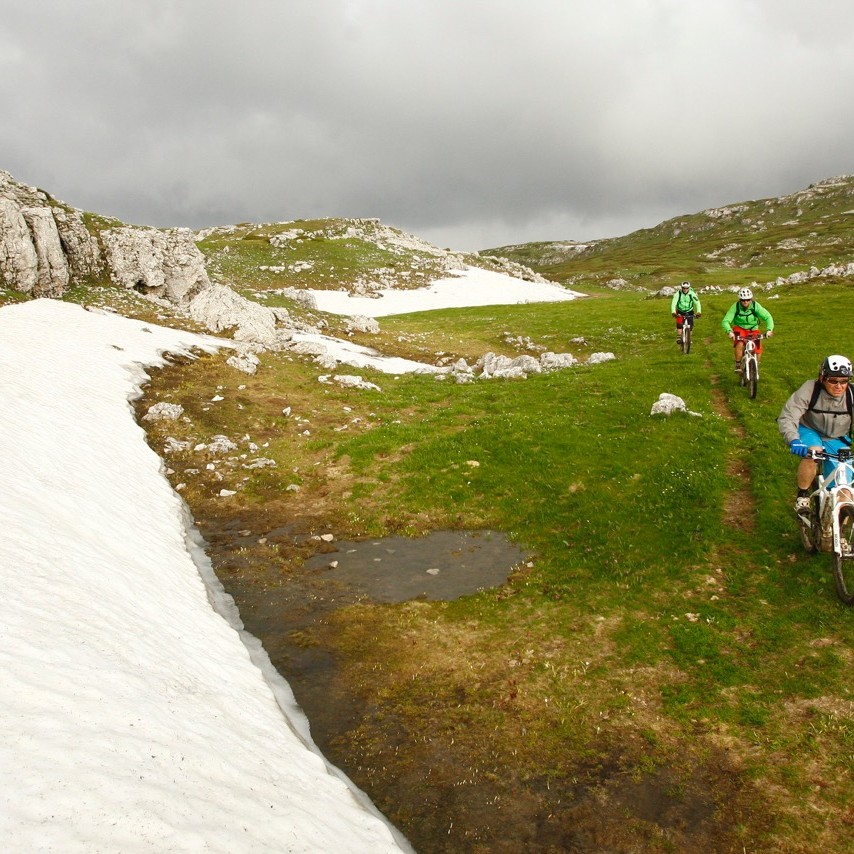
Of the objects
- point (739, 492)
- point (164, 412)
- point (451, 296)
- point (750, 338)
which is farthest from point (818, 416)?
point (451, 296)

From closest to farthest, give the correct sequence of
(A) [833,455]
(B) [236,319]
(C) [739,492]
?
(A) [833,455] → (C) [739,492] → (B) [236,319]

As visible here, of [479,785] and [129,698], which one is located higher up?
[129,698]

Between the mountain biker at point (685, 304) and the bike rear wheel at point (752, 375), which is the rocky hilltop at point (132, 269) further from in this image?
the bike rear wheel at point (752, 375)

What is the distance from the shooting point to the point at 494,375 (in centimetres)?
3256

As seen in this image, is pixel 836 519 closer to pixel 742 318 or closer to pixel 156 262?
pixel 742 318

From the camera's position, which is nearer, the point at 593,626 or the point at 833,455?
the point at 593,626

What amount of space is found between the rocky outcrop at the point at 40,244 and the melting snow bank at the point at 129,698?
26.8m

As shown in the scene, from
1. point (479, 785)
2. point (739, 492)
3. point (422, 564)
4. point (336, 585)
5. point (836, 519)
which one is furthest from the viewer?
point (739, 492)

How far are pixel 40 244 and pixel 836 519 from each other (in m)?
46.1

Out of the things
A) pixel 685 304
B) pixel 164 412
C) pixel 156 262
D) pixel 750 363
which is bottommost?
pixel 164 412

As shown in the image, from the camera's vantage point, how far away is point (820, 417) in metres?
11.4

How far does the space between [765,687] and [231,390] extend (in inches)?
939

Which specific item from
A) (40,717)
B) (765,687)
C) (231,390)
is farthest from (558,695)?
(231,390)

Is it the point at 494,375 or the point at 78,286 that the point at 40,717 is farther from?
the point at 78,286
